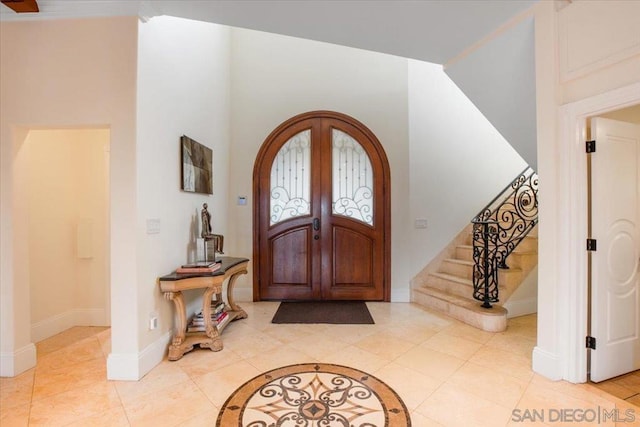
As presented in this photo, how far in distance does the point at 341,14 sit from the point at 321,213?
2.49 m

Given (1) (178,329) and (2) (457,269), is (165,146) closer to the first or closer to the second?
(1) (178,329)

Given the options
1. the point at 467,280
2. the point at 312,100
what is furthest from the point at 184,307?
the point at 467,280

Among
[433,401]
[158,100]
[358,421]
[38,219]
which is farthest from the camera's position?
[38,219]

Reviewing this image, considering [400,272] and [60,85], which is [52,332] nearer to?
[60,85]

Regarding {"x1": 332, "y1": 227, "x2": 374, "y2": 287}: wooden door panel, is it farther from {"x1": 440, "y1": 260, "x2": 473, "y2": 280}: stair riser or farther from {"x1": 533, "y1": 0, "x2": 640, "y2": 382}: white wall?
{"x1": 533, "y1": 0, "x2": 640, "y2": 382}: white wall

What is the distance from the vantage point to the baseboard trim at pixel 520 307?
11.2 feet

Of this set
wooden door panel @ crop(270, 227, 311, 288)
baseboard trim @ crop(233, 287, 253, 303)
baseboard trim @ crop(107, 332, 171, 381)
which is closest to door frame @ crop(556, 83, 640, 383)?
wooden door panel @ crop(270, 227, 311, 288)

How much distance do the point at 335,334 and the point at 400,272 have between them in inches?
63.9

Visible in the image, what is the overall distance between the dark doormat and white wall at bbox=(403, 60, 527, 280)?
1.12 meters

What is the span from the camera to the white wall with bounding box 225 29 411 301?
4.21 meters

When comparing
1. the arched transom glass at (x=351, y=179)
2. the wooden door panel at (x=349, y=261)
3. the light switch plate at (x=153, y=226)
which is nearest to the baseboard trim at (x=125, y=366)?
the light switch plate at (x=153, y=226)

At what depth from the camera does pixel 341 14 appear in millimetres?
2301

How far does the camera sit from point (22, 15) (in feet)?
7.35

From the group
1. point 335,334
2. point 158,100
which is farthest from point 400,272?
point 158,100
